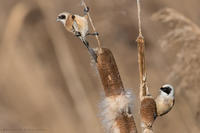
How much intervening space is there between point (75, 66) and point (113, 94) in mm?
1534

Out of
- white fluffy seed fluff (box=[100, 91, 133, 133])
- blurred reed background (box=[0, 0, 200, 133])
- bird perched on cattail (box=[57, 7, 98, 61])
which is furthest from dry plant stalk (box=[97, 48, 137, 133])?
blurred reed background (box=[0, 0, 200, 133])

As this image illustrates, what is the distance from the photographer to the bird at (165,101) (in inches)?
37.5

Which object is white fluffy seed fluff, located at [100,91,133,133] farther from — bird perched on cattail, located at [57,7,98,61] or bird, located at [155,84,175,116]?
bird perched on cattail, located at [57,7,98,61]

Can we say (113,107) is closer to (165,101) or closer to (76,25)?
(165,101)

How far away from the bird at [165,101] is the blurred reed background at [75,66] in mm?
640

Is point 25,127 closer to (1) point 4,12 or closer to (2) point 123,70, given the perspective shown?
(2) point 123,70

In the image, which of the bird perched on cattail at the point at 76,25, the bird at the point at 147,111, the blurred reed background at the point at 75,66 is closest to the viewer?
the bird at the point at 147,111

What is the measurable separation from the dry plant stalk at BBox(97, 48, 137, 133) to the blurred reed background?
2.25 ft

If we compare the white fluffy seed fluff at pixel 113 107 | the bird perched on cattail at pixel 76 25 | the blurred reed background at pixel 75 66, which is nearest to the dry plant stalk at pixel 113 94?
the white fluffy seed fluff at pixel 113 107

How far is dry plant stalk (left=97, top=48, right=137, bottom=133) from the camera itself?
37.2 inches

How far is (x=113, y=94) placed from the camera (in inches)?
38.3

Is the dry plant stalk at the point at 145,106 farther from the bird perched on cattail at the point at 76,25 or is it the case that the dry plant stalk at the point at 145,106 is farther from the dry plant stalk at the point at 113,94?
the bird perched on cattail at the point at 76,25

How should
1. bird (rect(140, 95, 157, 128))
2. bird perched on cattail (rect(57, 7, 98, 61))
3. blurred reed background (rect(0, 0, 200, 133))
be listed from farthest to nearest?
blurred reed background (rect(0, 0, 200, 133))
bird perched on cattail (rect(57, 7, 98, 61))
bird (rect(140, 95, 157, 128))

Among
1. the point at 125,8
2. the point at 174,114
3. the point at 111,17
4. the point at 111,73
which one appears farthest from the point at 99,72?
the point at 111,17
